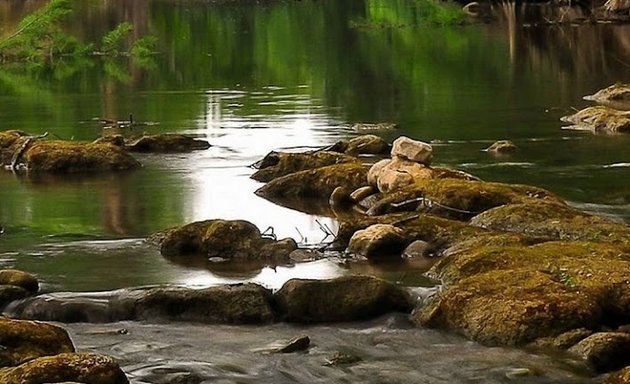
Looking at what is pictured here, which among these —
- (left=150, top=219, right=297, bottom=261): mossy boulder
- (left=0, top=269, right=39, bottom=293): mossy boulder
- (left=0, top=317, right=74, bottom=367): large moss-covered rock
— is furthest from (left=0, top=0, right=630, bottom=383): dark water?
(left=0, top=317, right=74, bottom=367): large moss-covered rock

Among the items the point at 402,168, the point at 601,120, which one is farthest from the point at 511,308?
the point at 601,120

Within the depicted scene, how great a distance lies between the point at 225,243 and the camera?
17.4 metres

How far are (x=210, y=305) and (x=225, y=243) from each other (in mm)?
3421

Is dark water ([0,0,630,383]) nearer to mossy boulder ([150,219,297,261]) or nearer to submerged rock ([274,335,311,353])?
submerged rock ([274,335,311,353])

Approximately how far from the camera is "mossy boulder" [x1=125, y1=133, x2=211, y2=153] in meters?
28.8

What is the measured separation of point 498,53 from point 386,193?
117 feet

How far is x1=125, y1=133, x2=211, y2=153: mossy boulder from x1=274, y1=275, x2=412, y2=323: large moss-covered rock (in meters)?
15.1

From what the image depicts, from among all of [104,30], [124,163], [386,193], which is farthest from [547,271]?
[104,30]

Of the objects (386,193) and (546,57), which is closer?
(386,193)

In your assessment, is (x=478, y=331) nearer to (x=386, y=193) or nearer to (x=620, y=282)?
(x=620, y=282)

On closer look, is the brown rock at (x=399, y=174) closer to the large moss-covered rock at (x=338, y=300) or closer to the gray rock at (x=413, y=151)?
the gray rock at (x=413, y=151)

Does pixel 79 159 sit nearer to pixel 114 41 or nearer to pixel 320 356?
pixel 320 356

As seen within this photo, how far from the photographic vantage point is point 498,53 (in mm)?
55250

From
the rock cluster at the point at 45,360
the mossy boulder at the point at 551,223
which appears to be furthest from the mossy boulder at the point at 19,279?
the mossy boulder at the point at 551,223
